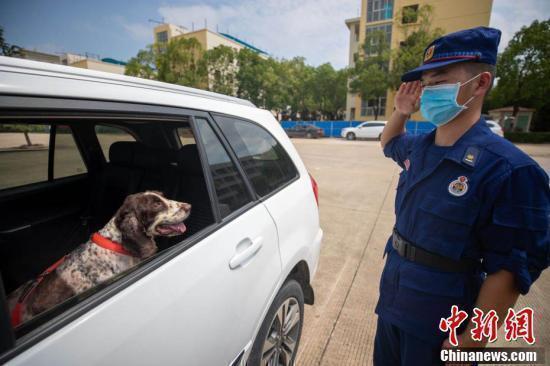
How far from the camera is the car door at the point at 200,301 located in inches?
30.0

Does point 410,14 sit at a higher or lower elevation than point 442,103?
higher

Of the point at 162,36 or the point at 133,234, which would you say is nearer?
the point at 133,234

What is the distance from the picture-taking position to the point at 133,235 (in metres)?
1.38

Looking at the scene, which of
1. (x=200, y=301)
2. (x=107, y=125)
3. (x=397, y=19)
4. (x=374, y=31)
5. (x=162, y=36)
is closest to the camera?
(x=200, y=301)

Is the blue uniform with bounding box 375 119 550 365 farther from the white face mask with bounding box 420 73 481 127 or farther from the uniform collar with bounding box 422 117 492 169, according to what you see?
the white face mask with bounding box 420 73 481 127

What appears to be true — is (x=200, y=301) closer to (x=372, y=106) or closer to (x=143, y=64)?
(x=372, y=106)

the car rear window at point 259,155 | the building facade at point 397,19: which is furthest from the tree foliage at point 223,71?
the car rear window at point 259,155

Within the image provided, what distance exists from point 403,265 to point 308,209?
0.84 metres

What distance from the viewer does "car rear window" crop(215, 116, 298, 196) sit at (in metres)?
1.59

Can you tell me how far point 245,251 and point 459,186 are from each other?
98cm

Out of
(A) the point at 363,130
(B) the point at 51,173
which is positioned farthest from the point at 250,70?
(B) the point at 51,173

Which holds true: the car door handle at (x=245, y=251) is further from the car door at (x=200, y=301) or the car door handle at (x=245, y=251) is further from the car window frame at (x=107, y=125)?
the car window frame at (x=107, y=125)

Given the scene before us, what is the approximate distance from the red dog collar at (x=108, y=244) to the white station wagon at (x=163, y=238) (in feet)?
0.66

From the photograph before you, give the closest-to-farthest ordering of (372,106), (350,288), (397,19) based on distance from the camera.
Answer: (350,288)
(397,19)
(372,106)
